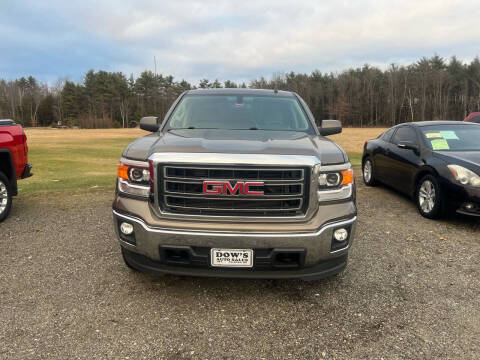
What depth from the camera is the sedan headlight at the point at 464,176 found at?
4.98 metres

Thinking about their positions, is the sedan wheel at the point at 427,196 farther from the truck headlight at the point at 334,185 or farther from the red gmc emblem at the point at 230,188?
the red gmc emblem at the point at 230,188

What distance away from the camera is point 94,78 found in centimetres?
9369

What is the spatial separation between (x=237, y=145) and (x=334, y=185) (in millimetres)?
852

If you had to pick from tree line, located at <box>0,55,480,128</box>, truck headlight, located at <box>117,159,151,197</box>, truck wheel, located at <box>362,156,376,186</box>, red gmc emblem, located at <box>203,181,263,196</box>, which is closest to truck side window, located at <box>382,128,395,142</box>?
truck wheel, located at <box>362,156,376,186</box>

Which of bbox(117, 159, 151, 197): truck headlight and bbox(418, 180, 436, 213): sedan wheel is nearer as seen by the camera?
bbox(117, 159, 151, 197): truck headlight

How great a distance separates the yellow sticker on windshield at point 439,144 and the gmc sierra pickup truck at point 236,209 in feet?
12.4

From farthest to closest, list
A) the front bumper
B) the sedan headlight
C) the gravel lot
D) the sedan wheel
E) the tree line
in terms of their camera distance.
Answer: the tree line → the sedan wheel → the sedan headlight → the front bumper → the gravel lot

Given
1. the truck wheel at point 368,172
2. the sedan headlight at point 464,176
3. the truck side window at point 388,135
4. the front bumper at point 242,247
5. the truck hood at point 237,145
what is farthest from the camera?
the truck wheel at point 368,172

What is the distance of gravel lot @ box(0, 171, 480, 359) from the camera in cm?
249

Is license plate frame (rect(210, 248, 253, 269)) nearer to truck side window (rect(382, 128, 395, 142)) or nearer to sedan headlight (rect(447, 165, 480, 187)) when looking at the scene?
sedan headlight (rect(447, 165, 480, 187))

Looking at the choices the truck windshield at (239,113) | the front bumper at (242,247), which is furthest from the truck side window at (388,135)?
the front bumper at (242,247)

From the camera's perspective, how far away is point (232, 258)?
2.74m

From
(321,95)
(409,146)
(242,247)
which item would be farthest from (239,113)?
(321,95)

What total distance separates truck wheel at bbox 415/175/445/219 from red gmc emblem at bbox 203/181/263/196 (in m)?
3.85
